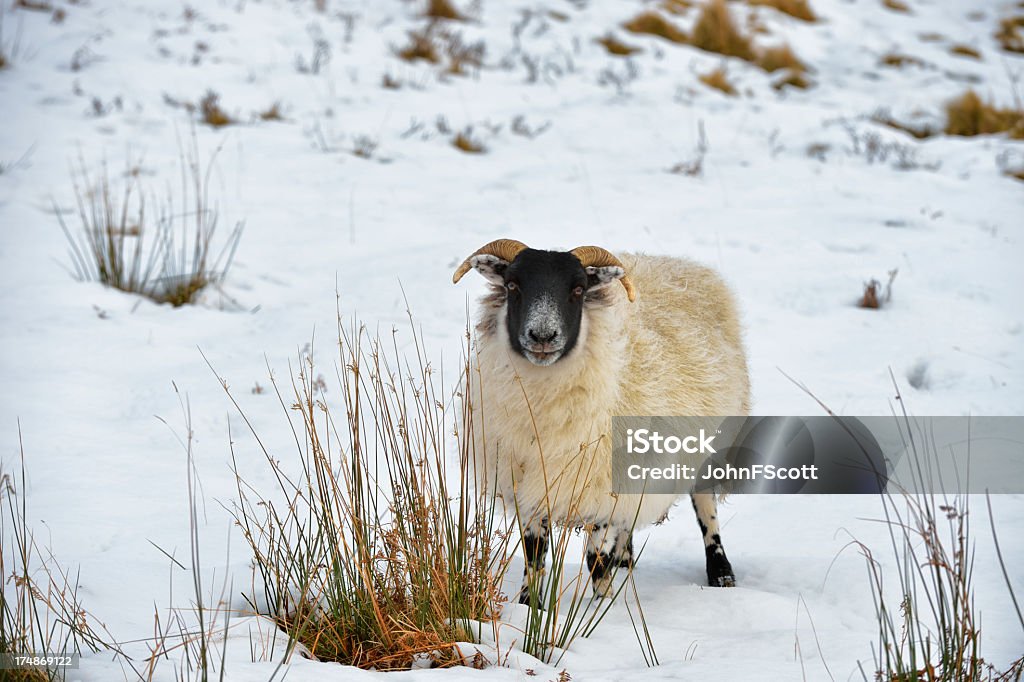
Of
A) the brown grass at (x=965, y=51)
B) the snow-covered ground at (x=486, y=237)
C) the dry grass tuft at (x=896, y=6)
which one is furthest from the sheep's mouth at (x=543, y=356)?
the dry grass tuft at (x=896, y=6)

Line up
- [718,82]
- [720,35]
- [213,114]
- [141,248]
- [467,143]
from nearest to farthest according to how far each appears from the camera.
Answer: [141,248]
[213,114]
[467,143]
[718,82]
[720,35]

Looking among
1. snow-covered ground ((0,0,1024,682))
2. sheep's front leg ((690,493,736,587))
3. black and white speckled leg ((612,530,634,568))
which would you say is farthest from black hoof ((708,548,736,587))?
black and white speckled leg ((612,530,634,568))

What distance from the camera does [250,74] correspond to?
10016mm

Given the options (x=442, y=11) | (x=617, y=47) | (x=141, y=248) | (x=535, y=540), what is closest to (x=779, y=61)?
(x=617, y=47)

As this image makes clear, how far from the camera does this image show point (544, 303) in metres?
3.20

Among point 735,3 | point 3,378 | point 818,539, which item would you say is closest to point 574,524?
point 818,539

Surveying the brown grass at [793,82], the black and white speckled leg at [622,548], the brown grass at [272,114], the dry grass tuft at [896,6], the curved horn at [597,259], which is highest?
the dry grass tuft at [896,6]

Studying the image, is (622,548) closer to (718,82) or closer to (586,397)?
(586,397)

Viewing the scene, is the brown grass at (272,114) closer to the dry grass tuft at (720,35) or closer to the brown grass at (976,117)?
the dry grass tuft at (720,35)

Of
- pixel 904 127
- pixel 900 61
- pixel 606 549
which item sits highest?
pixel 900 61

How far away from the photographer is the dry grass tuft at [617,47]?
12422 millimetres

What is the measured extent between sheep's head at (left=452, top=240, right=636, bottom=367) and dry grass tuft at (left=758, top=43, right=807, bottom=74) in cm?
1075

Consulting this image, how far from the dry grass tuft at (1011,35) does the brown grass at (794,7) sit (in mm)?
3180

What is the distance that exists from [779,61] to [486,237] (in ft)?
27.0
